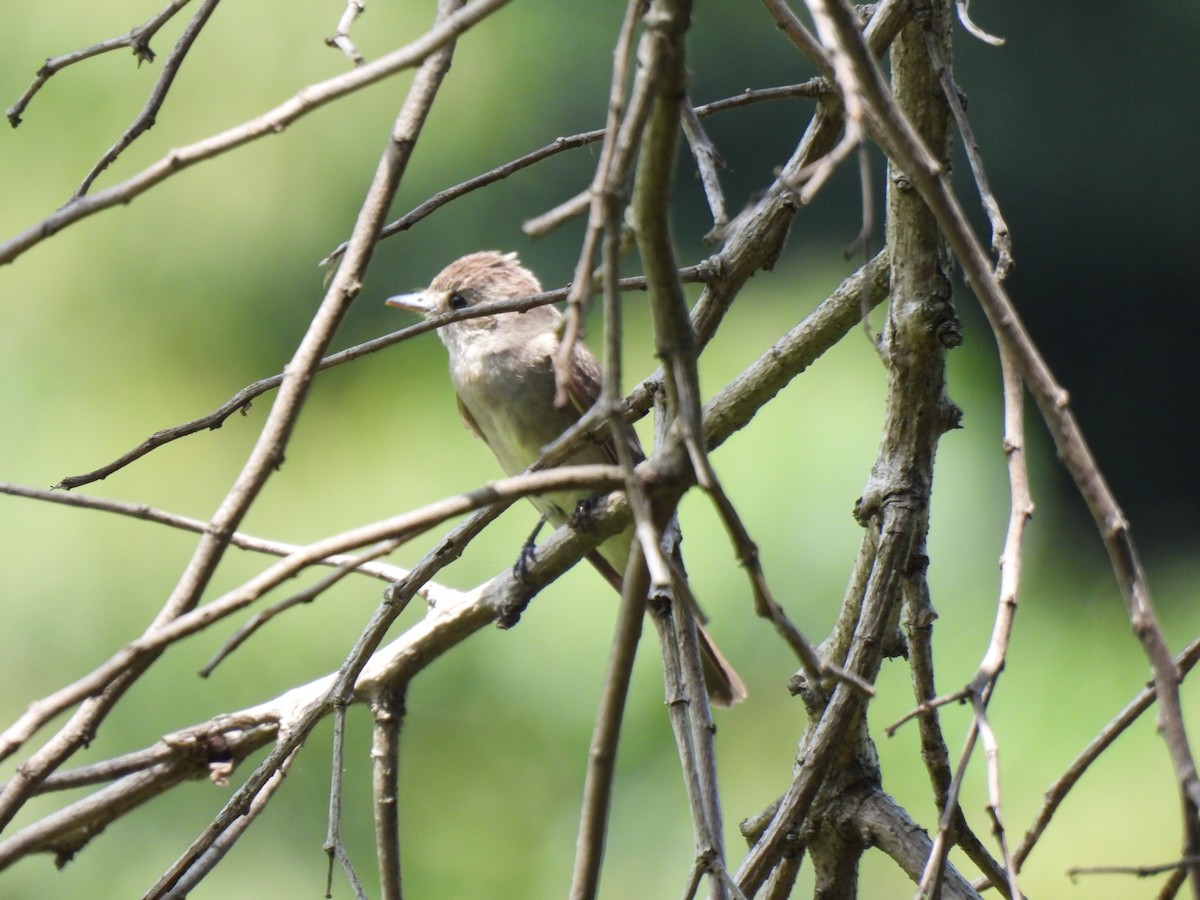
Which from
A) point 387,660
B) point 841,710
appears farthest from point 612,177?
point 387,660

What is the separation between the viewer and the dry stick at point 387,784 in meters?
1.82

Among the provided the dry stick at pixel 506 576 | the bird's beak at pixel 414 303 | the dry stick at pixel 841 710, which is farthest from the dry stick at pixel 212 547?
the bird's beak at pixel 414 303

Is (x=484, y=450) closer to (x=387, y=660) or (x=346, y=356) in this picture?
(x=387, y=660)

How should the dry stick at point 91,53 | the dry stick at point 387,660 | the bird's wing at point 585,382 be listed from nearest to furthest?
the dry stick at point 91,53, the dry stick at point 387,660, the bird's wing at point 585,382

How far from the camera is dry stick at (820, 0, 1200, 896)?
0.90m

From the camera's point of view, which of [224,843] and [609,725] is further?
[224,843]

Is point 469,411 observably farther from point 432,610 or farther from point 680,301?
point 680,301

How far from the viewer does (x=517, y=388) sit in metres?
3.45

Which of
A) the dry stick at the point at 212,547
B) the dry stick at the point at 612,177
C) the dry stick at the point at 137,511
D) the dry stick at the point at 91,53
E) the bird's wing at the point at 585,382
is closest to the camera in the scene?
the dry stick at the point at 612,177

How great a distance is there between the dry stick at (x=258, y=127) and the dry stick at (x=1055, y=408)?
0.28 metres

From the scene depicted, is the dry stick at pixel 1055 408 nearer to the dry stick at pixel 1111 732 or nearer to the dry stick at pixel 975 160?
the dry stick at pixel 1111 732

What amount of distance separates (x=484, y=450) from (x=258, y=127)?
3.38 metres

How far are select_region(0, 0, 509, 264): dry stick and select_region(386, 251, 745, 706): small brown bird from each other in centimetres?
234

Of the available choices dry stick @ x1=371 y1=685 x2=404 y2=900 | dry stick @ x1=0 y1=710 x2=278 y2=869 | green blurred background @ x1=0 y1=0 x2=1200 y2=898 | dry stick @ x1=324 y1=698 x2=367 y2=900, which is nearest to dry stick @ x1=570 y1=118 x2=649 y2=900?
dry stick @ x1=324 y1=698 x2=367 y2=900
